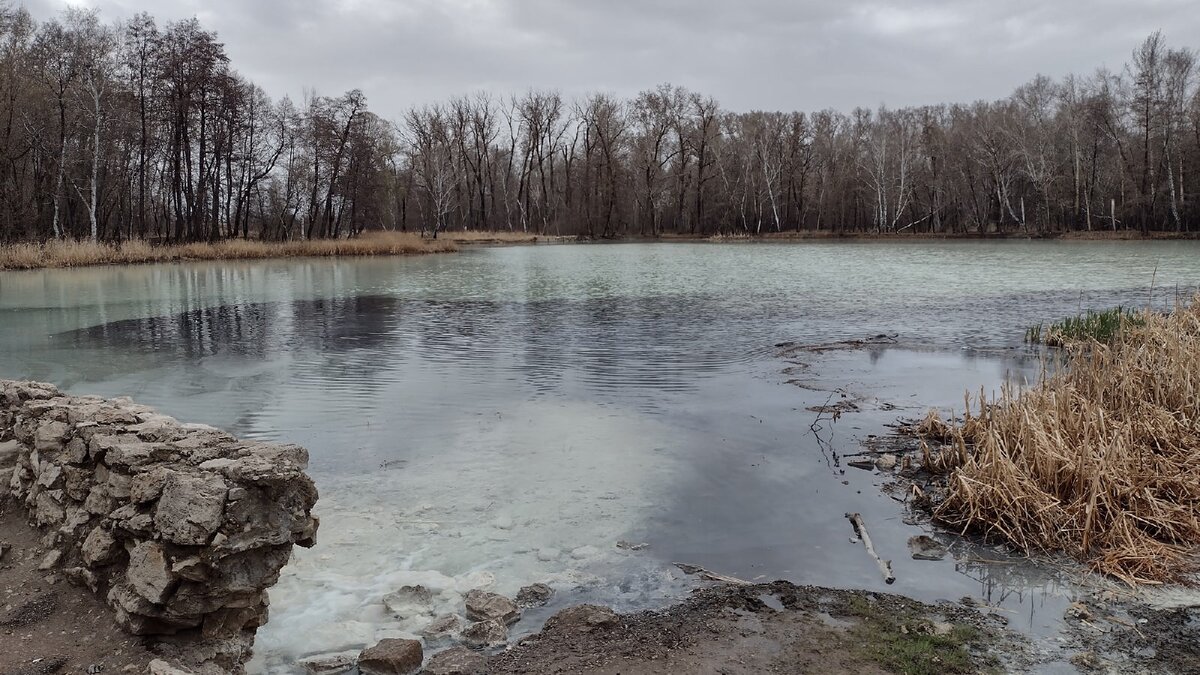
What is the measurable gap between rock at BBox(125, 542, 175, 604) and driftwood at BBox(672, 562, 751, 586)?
2.71m

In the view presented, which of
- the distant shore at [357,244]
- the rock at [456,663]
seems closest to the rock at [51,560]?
the rock at [456,663]

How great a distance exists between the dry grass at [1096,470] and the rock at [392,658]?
355 centimetres

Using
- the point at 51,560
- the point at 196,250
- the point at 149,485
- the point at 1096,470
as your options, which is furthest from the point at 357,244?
the point at 1096,470

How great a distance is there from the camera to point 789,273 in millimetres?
26766

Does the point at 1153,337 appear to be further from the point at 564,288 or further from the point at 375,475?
the point at 564,288

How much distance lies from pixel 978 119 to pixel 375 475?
220ft

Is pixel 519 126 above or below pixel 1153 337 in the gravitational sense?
above

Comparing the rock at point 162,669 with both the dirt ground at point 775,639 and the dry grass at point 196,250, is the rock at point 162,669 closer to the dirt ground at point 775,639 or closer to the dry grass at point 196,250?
the dirt ground at point 775,639

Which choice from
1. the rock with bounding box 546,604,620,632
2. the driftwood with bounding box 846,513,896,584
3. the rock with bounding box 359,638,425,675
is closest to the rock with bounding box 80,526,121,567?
the rock with bounding box 359,638,425,675

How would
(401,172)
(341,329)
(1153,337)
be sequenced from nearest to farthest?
(1153,337), (341,329), (401,172)

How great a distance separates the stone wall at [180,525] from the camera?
3.37 metres

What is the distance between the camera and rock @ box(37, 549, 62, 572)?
395 cm

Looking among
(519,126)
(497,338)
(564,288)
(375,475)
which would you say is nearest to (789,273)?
(564,288)

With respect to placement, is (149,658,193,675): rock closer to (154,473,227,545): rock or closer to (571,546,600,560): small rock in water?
(154,473,227,545): rock
